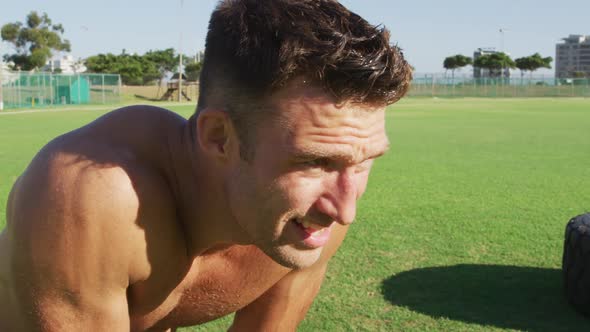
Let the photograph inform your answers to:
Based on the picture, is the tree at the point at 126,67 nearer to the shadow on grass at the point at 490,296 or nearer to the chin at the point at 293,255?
the shadow on grass at the point at 490,296

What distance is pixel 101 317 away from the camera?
73.1 inches

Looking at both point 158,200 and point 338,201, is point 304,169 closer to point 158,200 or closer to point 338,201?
point 338,201

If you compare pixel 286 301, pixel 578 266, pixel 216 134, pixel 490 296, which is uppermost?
pixel 216 134

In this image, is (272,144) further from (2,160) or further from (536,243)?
(2,160)

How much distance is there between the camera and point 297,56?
167 centimetres

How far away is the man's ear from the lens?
1.83 metres

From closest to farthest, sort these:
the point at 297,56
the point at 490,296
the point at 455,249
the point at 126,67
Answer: the point at 297,56 < the point at 490,296 < the point at 455,249 < the point at 126,67

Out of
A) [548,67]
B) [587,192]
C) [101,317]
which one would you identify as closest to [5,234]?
[101,317]

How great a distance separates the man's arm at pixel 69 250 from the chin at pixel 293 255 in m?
0.38

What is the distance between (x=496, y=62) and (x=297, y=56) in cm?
9381

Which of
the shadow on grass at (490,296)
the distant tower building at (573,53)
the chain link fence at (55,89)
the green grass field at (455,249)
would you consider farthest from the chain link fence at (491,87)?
the distant tower building at (573,53)

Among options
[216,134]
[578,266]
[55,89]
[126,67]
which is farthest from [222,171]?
[126,67]

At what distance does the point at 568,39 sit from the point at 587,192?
Result: 530ft

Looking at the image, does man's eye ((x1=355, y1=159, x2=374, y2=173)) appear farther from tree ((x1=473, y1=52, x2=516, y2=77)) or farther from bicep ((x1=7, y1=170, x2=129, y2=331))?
tree ((x1=473, y1=52, x2=516, y2=77))
